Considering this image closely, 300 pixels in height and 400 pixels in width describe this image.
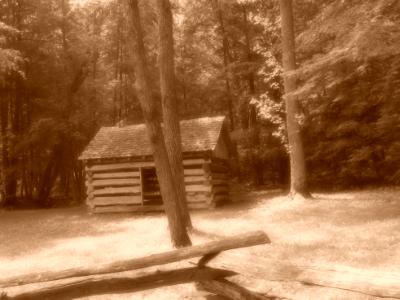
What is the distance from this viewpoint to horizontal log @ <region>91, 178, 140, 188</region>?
21.1m

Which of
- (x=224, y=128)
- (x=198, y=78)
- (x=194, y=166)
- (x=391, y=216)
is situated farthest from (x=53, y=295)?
(x=198, y=78)

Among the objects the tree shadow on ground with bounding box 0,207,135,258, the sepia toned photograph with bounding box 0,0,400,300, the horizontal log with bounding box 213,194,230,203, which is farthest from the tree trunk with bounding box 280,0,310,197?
the tree shadow on ground with bounding box 0,207,135,258

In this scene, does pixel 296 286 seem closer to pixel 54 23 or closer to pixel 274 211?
pixel 274 211

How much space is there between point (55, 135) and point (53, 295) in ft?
79.4

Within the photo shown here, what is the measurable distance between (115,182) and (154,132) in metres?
11.8

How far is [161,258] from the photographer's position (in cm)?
579

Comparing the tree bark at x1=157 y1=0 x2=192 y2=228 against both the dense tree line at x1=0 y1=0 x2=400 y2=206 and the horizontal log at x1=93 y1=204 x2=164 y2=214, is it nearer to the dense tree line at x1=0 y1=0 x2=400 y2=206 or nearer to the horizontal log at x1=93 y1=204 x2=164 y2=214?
the horizontal log at x1=93 y1=204 x2=164 y2=214

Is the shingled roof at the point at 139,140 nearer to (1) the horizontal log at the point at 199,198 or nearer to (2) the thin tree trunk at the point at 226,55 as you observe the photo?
(1) the horizontal log at the point at 199,198

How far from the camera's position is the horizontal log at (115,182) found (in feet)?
69.2

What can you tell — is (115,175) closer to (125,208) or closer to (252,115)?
(125,208)

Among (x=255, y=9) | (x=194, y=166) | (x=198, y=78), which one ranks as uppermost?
(x=255, y=9)

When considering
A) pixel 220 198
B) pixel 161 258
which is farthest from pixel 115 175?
pixel 161 258

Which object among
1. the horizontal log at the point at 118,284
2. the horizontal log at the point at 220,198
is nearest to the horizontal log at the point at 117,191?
the horizontal log at the point at 220,198

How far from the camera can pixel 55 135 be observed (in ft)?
95.2
